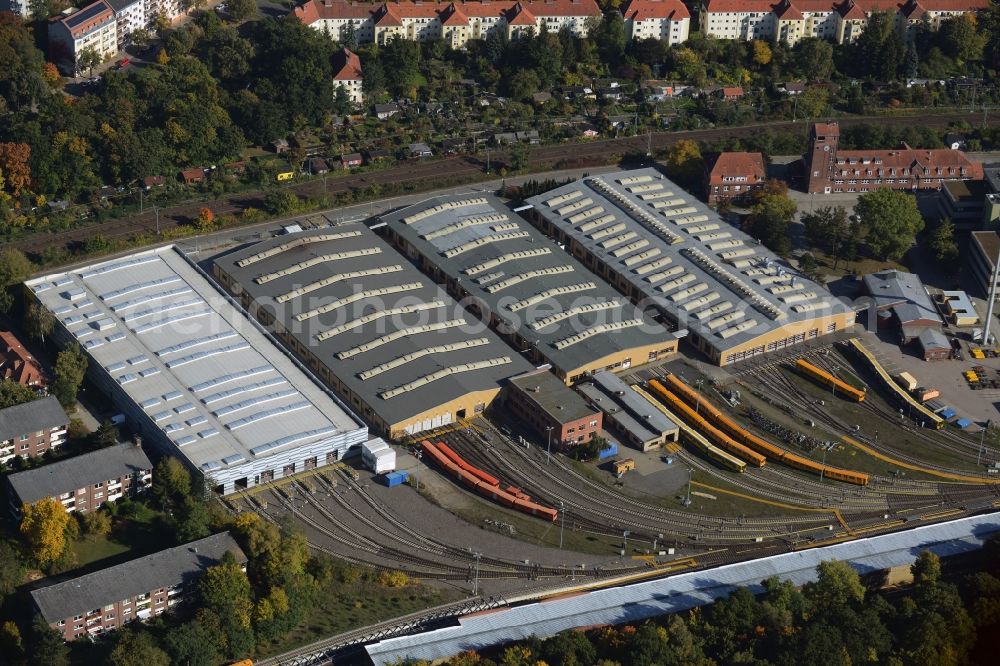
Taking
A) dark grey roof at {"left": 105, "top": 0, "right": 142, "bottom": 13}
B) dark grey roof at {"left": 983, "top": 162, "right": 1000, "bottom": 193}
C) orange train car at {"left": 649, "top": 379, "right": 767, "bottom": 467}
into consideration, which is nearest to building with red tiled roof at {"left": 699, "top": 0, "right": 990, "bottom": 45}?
dark grey roof at {"left": 983, "top": 162, "right": 1000, "bottom": 193}

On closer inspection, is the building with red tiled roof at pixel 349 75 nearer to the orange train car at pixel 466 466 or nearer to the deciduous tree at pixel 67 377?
the deciduous tree at pixel 67 377

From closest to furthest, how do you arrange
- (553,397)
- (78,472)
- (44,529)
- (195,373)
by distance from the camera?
(44,529)
(78,472)
(195,373)
(553,397)

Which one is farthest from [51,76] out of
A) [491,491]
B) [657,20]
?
[491,491]

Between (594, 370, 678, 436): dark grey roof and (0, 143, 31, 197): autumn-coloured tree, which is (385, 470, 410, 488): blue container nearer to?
(594, 370, 678, 436): dark grey roof

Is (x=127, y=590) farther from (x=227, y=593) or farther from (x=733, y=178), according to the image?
(x=733, y=178)

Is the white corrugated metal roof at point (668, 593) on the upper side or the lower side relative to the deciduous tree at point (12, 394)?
lower

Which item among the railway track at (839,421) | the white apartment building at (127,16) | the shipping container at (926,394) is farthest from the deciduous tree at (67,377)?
the white apartment building at (127,16)

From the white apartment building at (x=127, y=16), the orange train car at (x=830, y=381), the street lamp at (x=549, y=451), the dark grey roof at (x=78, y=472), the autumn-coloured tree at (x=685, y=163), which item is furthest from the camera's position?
the white apartment building at (x=127, y=16)
